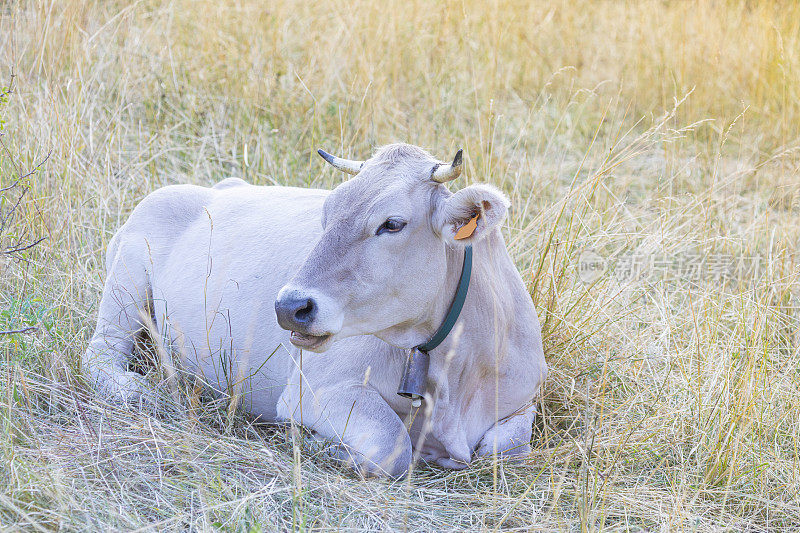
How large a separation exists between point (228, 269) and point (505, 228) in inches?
76.3

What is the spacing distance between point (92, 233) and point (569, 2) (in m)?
5.72

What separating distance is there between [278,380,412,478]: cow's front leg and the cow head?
317 millimetres

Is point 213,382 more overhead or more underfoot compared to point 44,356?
more underfoot

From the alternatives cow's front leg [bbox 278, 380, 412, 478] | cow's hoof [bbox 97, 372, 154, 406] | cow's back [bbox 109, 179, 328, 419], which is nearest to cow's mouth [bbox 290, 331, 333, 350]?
cow's front leg [bbox 278, 380, 412, 478]

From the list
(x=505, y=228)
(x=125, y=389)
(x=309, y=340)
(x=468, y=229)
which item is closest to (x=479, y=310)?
(x=468, y=229)

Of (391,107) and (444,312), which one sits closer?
(444,312)

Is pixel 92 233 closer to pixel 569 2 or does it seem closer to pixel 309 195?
pixel 309 195

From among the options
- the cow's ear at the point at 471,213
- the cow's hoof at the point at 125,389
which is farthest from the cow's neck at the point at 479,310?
the cow's hoof at the point at 125,389

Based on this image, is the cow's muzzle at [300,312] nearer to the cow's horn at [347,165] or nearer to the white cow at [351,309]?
the white cow at [351,309]

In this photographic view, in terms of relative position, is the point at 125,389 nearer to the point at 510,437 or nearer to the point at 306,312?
the point at 306,312

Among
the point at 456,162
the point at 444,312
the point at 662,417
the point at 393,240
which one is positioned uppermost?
the point at 456,162

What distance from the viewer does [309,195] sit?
4.28m

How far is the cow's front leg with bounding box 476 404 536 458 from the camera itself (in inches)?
132

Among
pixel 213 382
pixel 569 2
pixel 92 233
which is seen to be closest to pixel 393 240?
pixel 213 382
